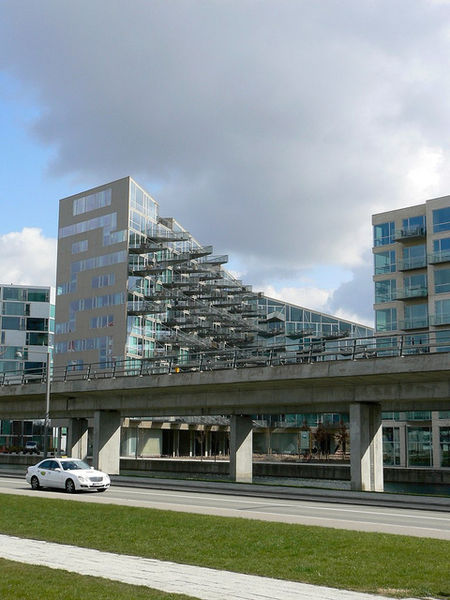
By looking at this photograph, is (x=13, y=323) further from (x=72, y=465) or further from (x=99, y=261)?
(x=72, y=465)

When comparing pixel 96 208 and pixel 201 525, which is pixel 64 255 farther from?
pixel 201 525

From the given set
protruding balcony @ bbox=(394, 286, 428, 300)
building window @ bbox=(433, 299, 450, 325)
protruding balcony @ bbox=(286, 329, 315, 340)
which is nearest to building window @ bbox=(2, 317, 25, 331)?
protruding balcony @ bbox=(286, 329, 315, 340)

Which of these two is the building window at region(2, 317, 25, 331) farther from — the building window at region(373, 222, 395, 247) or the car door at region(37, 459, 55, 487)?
the car door at region(37, 459, 55, 487)

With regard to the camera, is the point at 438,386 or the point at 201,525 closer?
the point at 201,525

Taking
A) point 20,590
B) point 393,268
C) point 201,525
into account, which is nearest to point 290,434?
point 393,268

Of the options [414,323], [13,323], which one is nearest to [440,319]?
[414,323]

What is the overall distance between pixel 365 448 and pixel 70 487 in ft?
44.8

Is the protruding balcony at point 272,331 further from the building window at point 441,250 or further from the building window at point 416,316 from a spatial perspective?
the building window at point 441,250

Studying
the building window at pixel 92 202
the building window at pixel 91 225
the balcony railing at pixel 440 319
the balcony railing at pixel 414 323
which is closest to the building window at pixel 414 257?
the balcony railing at pixel 414 323

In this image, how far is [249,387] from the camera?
4000cm

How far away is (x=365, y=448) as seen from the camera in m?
35.6

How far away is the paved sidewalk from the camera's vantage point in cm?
955

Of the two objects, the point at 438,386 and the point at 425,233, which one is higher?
the point at 425,233

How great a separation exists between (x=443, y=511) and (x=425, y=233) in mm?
47885
